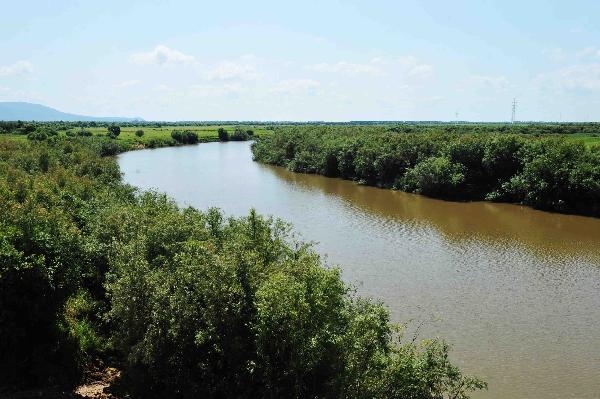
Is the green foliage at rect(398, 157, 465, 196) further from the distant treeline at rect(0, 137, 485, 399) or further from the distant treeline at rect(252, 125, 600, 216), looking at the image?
the distant treeline at rect(0, 137, 485, 399)

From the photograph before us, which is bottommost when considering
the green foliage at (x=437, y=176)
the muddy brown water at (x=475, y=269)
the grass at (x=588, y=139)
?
the muddy brown water at (x=475, y=269)

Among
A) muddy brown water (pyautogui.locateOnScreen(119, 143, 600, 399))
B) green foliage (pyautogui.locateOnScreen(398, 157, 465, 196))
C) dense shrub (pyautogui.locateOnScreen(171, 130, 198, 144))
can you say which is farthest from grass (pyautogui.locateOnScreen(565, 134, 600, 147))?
dense shrub (pyautogui.locateOnScreen(171, 130, 198, 144))

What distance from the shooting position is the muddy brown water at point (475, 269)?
2169 cm

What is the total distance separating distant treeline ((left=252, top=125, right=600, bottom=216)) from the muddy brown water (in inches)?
101

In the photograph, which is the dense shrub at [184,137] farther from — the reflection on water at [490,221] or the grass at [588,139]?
the grass at [588,139]

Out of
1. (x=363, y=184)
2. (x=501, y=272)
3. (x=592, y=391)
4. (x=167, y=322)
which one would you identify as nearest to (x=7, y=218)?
(x=167, y=322)

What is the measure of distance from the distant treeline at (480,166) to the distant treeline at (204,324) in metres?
42.5

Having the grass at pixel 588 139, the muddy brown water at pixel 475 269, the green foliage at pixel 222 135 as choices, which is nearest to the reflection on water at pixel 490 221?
the muddy brown water at pixel 475 269

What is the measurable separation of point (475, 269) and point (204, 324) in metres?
23.1

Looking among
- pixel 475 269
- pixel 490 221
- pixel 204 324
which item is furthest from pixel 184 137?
pixel 204 324

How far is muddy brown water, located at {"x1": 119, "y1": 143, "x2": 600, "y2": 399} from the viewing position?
854 inches

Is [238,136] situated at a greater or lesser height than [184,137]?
lesser

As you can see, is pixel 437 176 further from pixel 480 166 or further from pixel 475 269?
pixel 475 269

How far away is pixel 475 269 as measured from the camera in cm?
3362
